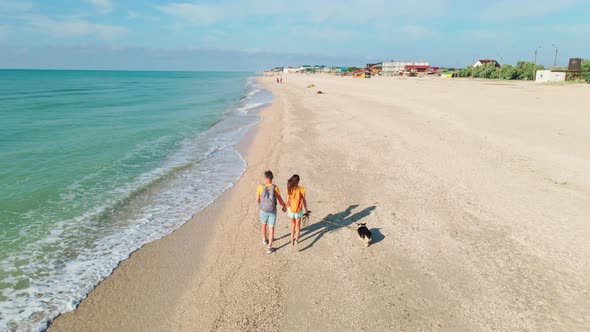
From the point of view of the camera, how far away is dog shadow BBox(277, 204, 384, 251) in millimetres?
7764

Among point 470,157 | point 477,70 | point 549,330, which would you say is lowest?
point 549,330

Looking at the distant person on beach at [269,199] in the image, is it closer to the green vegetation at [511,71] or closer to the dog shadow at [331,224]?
the dog shadow at [331,224]

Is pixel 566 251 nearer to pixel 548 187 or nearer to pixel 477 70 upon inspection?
pixel 548 187

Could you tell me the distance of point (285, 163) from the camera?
525 inches

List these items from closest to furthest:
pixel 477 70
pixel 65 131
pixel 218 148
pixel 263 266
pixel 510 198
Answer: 1. pixel 263 266
2. pixel 510 198
3. pixel 218 148
4. pixel 65 131
5. pixel 477 70

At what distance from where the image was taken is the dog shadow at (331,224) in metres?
7.76

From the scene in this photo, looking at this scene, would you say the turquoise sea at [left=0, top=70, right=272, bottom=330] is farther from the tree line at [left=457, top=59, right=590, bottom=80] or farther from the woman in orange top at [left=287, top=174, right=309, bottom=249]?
the tree line at [left=457, top=59, right=590, bottom=80]

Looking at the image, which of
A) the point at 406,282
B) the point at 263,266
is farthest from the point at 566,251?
the point at 263,266

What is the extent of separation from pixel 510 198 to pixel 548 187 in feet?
5.30

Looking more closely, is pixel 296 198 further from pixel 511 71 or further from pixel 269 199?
pixel 511 71

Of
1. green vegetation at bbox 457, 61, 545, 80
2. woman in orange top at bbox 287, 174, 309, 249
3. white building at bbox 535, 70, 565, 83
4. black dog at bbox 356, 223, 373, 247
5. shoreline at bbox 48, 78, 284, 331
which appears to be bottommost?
shoreline at bbox 48, 78, 284, 331

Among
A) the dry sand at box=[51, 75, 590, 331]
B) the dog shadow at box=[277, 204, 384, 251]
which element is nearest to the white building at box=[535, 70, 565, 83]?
the dry sand at box=[51, 75, 590, 331]

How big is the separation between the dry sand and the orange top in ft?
3.07

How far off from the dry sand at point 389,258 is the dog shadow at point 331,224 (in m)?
0.05
